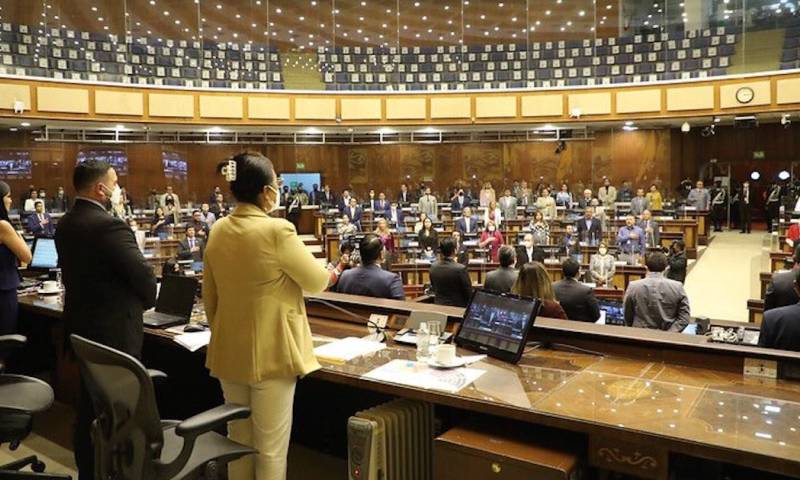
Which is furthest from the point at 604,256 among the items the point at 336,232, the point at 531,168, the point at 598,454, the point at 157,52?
the point at 157,52

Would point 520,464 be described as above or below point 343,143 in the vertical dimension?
below

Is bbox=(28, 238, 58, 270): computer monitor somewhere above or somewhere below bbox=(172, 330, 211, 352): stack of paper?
above

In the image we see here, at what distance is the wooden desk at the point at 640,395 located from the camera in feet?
6.15

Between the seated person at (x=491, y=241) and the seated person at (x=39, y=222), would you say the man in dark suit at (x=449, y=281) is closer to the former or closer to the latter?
the seated person at (x=491, y=241)

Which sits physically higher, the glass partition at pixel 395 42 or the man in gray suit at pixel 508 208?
the glass partition at pixel 395 42

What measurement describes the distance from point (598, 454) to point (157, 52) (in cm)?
1425

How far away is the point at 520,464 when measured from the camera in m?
2.10

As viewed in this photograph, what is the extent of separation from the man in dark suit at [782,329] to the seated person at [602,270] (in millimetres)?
5219

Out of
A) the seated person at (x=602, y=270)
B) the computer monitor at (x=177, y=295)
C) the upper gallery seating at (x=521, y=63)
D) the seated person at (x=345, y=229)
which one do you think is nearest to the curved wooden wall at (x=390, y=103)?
the upper gallery seating at (x=521, y=63)

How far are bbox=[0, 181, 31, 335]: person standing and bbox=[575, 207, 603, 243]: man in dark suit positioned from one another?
8572 millimetres

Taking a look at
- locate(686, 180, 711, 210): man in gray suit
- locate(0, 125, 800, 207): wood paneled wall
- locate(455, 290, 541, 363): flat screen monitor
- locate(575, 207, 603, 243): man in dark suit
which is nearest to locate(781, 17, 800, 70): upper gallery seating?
locate(686, 180, 711, 210): man in gray suit

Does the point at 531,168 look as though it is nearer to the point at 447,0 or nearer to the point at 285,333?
the point at 447,0

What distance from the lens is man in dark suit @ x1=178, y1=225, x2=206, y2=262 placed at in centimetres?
916

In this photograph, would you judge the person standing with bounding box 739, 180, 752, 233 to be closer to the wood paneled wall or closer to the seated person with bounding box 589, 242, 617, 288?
the wood paneled wall
